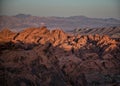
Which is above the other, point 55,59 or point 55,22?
point 55,22

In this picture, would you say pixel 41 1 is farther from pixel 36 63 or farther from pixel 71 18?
pixel 36 63

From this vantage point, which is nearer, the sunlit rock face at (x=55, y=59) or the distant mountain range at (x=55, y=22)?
the sunlit rock face at (x=55, y=59)

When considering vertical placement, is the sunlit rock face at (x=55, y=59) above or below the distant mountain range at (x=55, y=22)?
below

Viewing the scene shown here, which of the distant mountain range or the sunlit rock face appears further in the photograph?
the distant mountain range
